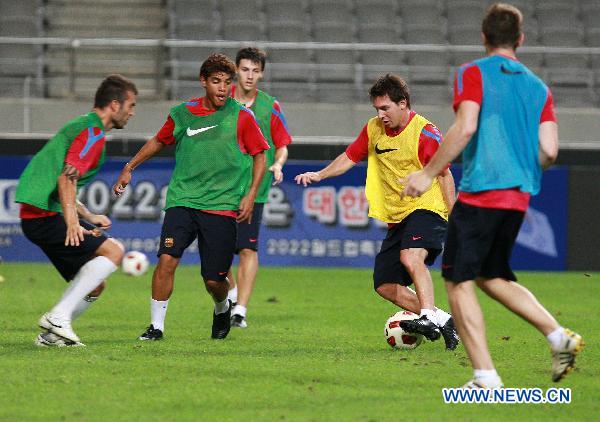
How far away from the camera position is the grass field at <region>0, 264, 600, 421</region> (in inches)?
250

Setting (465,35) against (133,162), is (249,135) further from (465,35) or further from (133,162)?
(465,35)

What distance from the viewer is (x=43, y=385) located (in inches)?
277

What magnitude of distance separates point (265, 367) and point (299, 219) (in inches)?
398

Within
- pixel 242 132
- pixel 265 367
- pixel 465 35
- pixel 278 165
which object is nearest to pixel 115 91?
pixel 242 132

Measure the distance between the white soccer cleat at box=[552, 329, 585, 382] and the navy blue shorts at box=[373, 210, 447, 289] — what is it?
263 centimetres

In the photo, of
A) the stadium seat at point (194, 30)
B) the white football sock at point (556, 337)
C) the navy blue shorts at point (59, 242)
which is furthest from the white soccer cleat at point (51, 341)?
the stadium seat at point (194, 30)

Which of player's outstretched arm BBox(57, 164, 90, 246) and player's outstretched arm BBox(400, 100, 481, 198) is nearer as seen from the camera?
player's outstretched arm BBox(400, 100, 481, 198)

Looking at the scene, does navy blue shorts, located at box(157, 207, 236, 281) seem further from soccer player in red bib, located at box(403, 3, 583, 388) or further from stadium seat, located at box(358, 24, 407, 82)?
stadium seat, located at box(358, 24, 407, 82)

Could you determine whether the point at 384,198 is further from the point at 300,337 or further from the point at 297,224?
the point at 297,224

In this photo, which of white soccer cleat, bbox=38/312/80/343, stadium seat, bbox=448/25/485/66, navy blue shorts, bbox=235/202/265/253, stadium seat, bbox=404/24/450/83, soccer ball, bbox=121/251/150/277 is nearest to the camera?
white soccer cleat, bbox=38/312/80/343

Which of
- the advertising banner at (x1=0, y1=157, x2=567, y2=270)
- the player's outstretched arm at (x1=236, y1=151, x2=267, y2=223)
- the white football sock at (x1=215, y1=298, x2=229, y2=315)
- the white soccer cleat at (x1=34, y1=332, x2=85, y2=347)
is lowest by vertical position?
the advertising banner at (x1=0, y1=157, x2=567, y2=270)

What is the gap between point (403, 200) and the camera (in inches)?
366

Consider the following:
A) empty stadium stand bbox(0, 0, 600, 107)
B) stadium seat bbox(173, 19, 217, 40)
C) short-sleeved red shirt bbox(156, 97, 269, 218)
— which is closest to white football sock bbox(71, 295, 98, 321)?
short-sleeved red shirt bbox(156, 97, 269, 218)

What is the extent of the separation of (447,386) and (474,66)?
1.87 meters
